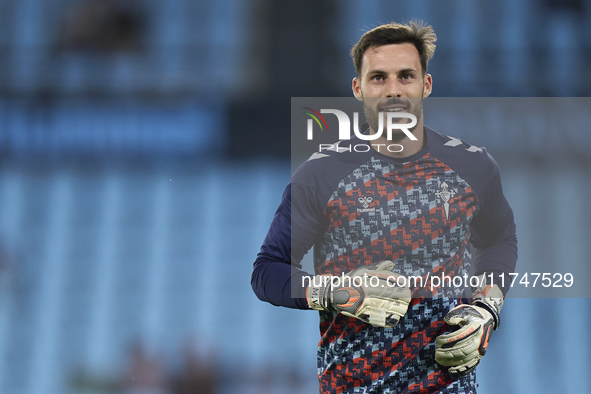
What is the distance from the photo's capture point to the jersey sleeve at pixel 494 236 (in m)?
2.30

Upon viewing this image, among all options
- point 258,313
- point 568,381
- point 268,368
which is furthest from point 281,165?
point 568,381

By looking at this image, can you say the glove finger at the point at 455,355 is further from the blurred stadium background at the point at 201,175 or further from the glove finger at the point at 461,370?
the blurred stadium background at the point at 201,175

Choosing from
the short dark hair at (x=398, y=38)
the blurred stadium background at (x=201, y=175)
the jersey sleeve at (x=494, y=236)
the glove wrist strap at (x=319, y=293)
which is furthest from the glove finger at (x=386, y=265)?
the blurred stadium background at (x=201, y=175)

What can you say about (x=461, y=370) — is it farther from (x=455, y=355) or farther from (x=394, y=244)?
(x=394, y=244)

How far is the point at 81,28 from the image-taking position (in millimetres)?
6988

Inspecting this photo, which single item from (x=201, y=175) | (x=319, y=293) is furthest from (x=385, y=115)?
(x=201, y=175)

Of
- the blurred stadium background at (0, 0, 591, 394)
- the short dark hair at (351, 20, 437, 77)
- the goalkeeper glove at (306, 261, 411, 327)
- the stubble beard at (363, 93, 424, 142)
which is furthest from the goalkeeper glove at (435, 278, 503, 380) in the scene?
the blurred stadium background at (0, 0, 591, 394)

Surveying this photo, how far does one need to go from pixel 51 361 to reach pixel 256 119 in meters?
2.93

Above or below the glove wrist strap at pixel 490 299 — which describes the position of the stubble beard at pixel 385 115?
above

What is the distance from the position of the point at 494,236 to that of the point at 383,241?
1.62 feet

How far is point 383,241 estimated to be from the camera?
216 centimetres

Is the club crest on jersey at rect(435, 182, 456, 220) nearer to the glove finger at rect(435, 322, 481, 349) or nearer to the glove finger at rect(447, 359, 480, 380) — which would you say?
the glove finger at rect(435, 322, 481, 349)

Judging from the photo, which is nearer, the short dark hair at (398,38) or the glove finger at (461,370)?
the glove finger at (461,370)

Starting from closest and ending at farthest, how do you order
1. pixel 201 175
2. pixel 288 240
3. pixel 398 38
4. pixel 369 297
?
pixel 369 297 < pixel 288 240 < pixel 398 38 < pixel 201 175
